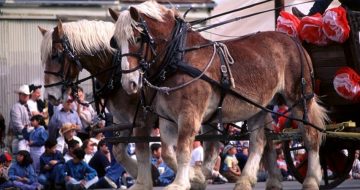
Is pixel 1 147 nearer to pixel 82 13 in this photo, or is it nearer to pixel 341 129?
pixel 82 13

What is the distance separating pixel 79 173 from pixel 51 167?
0.54 meters

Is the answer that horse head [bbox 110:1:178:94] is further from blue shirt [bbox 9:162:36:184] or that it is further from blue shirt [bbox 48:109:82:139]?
blue shirt [bbox 48:109:82:139]

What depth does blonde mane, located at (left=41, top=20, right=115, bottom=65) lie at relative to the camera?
44.8 feet

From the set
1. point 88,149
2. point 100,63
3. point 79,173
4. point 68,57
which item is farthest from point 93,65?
point 88,149

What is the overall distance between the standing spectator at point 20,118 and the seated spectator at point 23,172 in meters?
1.52

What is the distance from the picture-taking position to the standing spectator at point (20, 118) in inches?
766

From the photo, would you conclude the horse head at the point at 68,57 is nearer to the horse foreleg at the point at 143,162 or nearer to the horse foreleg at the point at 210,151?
the horse foreleg at the point at 143,162

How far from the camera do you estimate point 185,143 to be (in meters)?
12.3

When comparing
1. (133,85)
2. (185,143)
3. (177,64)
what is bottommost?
(185,143)

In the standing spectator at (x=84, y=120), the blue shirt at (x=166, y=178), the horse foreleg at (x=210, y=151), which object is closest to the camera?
the horse foreleg at (x=210, y=151)

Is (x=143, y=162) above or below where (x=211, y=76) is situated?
below

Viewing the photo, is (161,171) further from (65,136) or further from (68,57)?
(68,57)

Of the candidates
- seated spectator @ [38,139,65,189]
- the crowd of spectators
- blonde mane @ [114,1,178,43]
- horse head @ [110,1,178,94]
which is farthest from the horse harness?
seated spectator @ [38,139,65,189]

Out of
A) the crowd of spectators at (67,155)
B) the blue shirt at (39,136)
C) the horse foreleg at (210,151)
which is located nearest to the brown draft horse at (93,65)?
the horse foreleg at (210,151)
